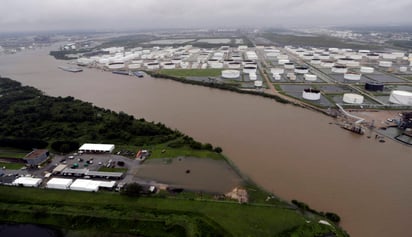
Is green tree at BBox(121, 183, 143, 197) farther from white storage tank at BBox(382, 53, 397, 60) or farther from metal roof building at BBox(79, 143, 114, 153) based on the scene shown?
white storage tank at BBox(382, 53, 397, 60)

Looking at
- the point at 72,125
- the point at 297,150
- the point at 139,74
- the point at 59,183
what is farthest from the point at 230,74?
the point at 59,183

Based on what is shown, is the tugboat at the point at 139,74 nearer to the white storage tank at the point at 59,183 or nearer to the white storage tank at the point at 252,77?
the white storage tank at the point at 252,77

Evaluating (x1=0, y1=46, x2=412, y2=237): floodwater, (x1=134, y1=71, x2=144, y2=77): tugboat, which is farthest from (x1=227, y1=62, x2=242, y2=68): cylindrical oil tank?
(x1=134, y1=71, x2=144, y2=77): tugboat

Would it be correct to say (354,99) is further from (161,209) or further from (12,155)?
(12,155)

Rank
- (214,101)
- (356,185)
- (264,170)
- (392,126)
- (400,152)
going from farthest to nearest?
(214,101) → (392,126) → (400,152) → (264,170) → (356,185)

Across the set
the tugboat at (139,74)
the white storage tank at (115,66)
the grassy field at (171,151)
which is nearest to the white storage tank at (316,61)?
the tugboat at (139,74)

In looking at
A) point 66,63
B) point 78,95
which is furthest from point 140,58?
point 78,95

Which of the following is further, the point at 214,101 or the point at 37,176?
the point at 214,101

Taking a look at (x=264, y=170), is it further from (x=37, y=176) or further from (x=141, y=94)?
(x=141, y=94)
